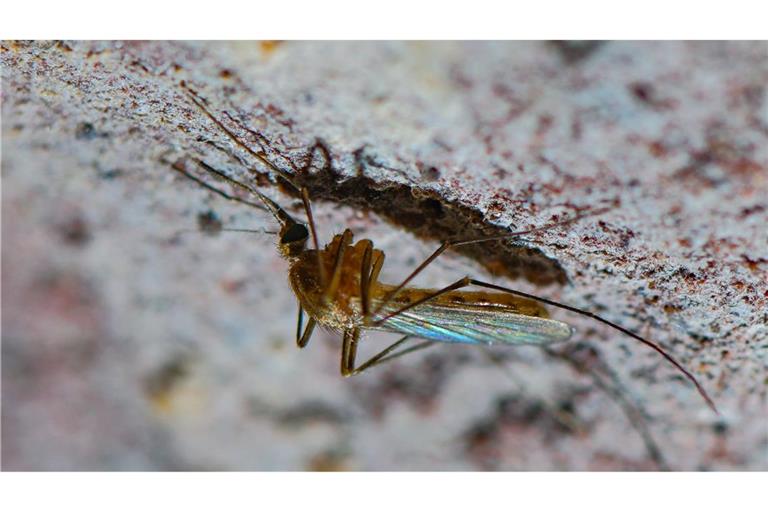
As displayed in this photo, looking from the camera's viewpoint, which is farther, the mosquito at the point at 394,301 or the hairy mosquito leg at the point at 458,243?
the mosquito at the point at 394,301

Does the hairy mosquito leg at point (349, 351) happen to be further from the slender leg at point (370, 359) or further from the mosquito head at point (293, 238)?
the mosquito head at point (293, 238)

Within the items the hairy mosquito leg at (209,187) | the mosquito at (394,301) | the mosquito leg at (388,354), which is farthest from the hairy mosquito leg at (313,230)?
the mosquito leg at (388,354)

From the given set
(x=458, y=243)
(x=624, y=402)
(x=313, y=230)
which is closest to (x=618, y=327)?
(x=624, y=402)

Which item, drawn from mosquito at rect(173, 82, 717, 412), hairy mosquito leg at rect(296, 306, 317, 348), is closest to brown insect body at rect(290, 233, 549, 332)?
mosquito at rect(173, 82, 717, 412)

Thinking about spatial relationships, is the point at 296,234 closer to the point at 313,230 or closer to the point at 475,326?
the point at 313,230

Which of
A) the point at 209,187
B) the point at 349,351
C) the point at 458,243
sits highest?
the point at 209,187

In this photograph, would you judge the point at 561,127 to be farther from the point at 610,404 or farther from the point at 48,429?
the point at 48,429

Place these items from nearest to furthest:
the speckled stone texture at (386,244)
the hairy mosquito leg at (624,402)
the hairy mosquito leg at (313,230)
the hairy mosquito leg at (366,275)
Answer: the speckled stone texture at (386,244) < the hairy mosquito leg at (313,230) < the hairy mosquito leg at (366,275) < the hairy mosquito leg at (624,402)
